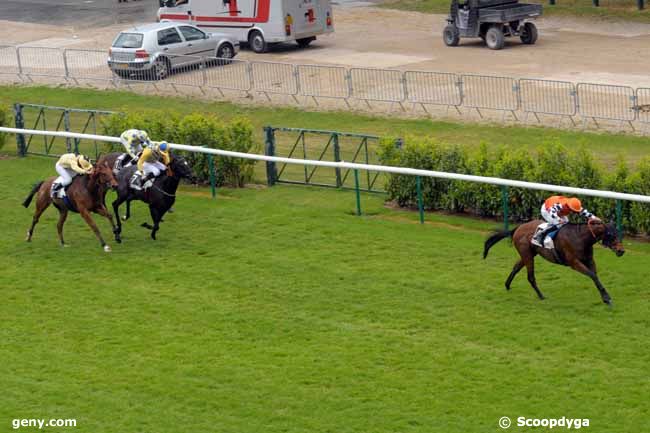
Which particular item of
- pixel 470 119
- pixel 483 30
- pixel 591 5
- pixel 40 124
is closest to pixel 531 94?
pixel 470 119

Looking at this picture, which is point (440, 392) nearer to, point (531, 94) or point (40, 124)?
point (531, 94)

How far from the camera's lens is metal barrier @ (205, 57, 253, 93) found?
99.5 ft

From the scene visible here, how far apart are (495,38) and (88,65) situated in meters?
11.4

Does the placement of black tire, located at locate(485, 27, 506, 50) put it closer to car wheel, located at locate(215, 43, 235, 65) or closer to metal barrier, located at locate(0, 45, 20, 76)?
car wheel, located at locate(215, 43, 235, 65)

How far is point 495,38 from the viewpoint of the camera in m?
33.6

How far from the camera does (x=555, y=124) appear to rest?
84.1 feet

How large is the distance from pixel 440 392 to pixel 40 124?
17035 millimetres

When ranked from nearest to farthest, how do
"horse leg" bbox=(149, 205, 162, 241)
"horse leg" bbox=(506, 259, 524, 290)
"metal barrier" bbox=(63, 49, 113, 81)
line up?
"horse leg" bbox=(506, 259, 524, 290) < "horse leg" bbox=(149, 205, 162, 241) < "metal barrier" bbox=(63, 49, 113, 81)

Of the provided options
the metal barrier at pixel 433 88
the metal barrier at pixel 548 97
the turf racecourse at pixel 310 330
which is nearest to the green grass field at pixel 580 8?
the metal barrier at pixel 548 97

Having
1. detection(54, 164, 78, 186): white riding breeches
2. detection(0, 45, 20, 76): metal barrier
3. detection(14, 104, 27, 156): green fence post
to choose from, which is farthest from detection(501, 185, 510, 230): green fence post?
detection(0, 45, 20, 76): metal barrier

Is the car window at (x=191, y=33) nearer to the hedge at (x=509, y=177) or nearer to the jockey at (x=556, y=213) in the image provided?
the hedge at (x=509, y=177)

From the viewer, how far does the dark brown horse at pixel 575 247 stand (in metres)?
15.2

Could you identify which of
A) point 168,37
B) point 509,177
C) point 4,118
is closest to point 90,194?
point 509,177

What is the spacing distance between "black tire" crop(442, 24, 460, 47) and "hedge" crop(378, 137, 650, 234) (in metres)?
13.5
